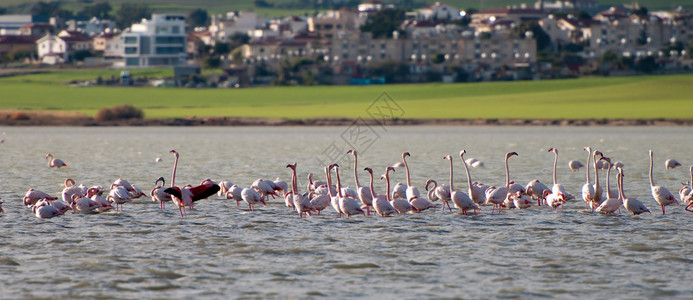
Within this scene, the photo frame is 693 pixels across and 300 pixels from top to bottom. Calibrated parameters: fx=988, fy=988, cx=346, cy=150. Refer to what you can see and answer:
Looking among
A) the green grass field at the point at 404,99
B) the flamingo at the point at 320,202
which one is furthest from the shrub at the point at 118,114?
the flamingo at the point at 320,202

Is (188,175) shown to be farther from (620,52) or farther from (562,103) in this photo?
(620,52)

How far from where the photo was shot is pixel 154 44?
169250mm

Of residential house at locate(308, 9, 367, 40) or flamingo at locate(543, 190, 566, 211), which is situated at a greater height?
residential house at locate(308, 9, 367, 40)

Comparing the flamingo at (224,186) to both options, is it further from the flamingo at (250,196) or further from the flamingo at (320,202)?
the flamingo at (320,202)

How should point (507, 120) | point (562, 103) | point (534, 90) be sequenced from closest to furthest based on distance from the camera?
point (507, 120)
point (562, 103)
point (534, 90)

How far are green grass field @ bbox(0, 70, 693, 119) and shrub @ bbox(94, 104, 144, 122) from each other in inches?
83.8

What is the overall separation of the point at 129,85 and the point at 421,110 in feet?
162

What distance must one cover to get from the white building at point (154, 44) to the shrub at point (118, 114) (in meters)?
90.4

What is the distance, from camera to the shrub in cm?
7494

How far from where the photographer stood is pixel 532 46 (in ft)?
505

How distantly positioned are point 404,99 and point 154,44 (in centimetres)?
7779

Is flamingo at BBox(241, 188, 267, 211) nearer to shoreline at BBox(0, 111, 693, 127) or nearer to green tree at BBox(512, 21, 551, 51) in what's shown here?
shoreline at BBox(0, 111, 693, 127)

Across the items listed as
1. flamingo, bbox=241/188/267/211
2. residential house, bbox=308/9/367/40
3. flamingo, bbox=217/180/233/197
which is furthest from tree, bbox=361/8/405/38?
flamingo, bbox=241/188/267/211

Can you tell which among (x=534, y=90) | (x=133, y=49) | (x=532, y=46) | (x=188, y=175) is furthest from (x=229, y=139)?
(x=133, y=49)
